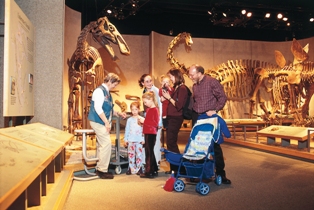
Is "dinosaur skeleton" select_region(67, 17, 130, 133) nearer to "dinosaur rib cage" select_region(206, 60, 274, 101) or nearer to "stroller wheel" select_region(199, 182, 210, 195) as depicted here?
"stroller wheel" select_region(199, 182, 210, 195)

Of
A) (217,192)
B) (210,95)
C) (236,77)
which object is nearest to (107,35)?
(210,95)

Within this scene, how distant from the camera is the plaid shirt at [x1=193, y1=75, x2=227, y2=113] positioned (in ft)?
13.6

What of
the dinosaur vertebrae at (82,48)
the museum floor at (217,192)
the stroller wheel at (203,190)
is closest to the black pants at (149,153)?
the museum floor at (217,192)

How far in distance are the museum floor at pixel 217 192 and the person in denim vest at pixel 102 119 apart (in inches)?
10.3

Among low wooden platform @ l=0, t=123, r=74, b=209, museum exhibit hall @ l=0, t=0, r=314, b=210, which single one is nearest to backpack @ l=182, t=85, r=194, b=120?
museum exhibit hall @ l=0, t=0, r=314, b=210

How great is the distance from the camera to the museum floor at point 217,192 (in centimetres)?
317

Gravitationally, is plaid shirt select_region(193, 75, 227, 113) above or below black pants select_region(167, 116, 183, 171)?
above

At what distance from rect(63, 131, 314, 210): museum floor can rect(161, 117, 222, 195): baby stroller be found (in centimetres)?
18

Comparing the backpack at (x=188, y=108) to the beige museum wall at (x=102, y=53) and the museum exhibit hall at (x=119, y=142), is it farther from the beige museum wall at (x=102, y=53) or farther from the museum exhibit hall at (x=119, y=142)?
the beige museum wall at (x=102, y=53)

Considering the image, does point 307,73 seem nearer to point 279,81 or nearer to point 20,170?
point 279,81

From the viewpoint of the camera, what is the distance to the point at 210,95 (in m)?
4.20

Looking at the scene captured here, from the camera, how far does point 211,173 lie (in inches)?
154

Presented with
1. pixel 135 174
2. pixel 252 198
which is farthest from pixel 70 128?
pixel 252 198

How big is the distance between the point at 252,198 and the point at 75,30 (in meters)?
8.34
